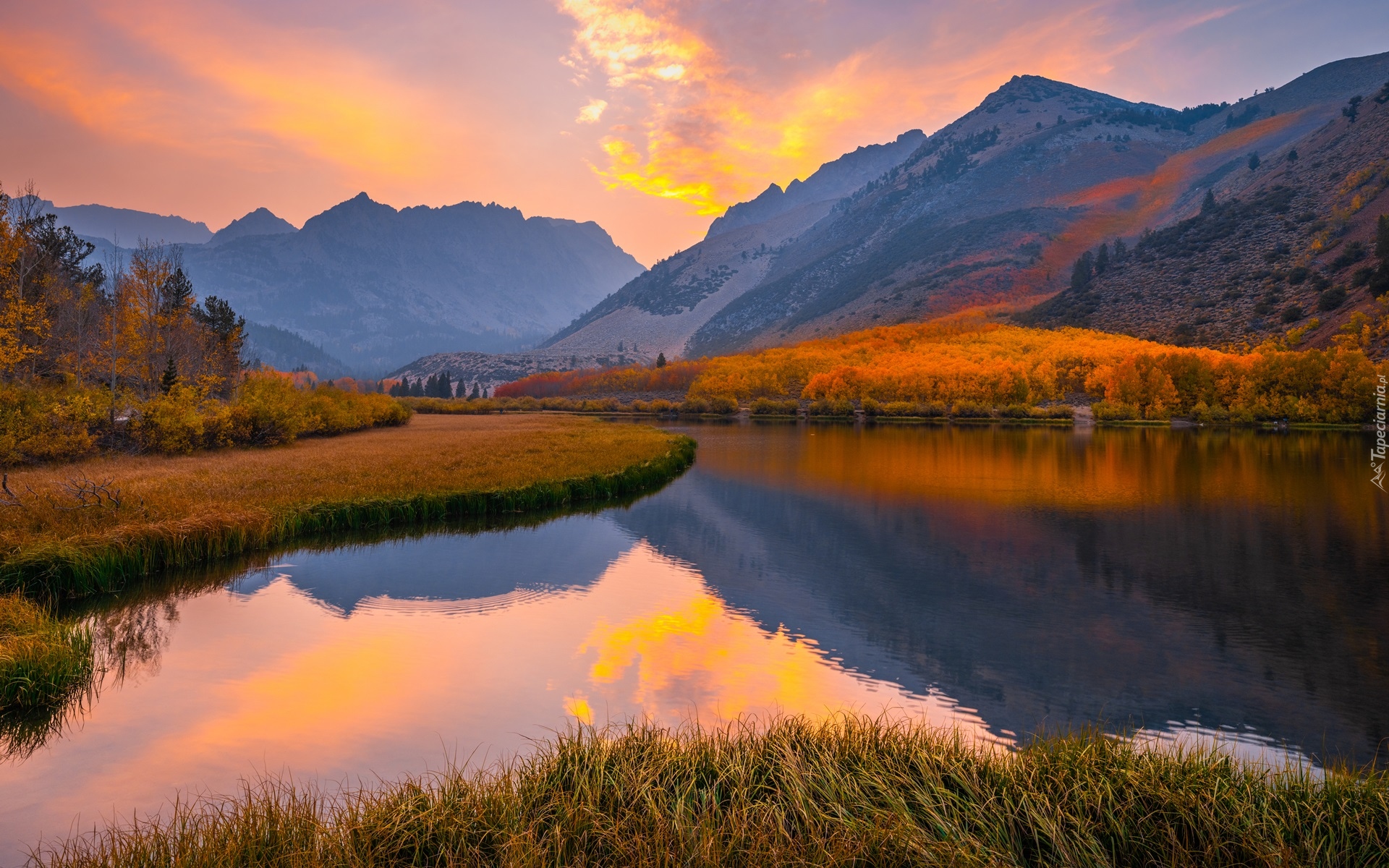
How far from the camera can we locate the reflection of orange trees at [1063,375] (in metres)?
89.5

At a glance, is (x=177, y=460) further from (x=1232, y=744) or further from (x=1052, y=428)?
(x=1052, y=428)

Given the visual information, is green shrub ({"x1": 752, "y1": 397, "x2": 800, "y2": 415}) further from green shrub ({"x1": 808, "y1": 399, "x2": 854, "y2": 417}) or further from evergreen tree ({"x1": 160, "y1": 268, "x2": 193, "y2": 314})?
evergreen tree ({"x1": 160, "y1": 268, "x2": 193, "y2": 314})

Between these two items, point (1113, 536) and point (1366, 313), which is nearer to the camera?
point (1113, 536)

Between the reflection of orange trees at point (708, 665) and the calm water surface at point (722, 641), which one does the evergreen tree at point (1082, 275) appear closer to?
the calm water surface at point (722, 641)

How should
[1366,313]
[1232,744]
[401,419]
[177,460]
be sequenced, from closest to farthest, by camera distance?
[1232,744] < [177,460] < [401,419] < [1366,313]

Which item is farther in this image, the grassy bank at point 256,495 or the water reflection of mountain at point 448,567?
the water reflection of mountain at point 448,567

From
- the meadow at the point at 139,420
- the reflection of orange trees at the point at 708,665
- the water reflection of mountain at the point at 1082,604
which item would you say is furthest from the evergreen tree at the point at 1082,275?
the reflection of orange trees at the point at 708,665

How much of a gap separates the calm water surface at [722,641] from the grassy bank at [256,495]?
5.11ft

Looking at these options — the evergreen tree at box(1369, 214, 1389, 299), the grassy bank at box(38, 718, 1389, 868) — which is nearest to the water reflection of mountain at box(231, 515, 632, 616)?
the grassy bank at box(38, 718, 1389, 868)

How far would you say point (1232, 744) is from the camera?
33.7ft

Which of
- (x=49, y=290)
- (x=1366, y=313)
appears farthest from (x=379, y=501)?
(x=1366, y=313)

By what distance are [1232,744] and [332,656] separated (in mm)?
15782

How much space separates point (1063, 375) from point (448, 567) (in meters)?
133

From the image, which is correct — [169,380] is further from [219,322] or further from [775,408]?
[775,408]
